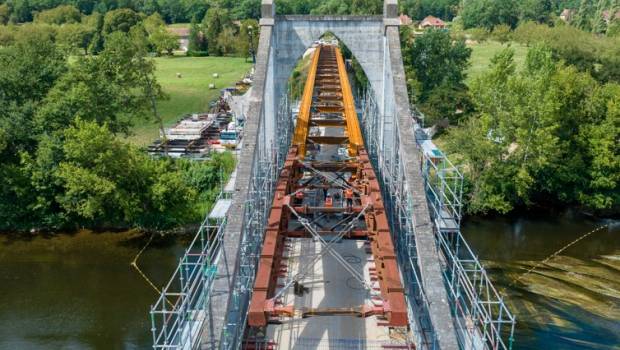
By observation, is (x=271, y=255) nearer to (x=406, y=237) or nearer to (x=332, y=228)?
(x=332, y=228)

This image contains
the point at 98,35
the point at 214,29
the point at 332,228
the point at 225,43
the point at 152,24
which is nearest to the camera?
the point at 332,228

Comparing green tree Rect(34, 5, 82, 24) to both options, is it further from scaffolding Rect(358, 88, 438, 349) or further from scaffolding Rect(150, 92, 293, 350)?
scaffolding Rect(150, 92, 293, 350)

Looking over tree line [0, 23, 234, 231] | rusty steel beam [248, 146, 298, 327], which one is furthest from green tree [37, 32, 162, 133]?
rusty steel beam [248, 146, 298, 327]

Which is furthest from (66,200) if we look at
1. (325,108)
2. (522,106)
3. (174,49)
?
(174,49)

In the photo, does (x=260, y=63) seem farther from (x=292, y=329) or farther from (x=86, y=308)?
(x=86, y=308)

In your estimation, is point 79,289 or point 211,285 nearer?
point 211,285

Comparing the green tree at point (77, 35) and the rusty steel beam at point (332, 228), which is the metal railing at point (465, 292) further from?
the green tree at point (77, 35)

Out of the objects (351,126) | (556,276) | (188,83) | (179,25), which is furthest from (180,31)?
(556,276)
